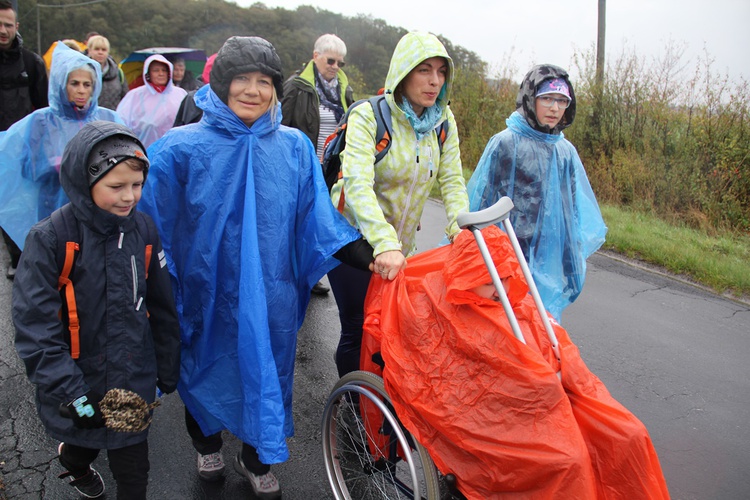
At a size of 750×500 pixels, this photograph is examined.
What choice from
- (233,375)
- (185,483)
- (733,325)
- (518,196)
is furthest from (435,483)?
(733,325)

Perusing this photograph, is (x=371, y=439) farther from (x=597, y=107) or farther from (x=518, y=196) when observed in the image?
(x=597, y=107)

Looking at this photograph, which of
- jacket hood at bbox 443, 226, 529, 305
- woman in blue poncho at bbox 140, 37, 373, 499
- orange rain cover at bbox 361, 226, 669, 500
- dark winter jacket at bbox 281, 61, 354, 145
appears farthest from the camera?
dark winter jacket at bbox 281, 61, 354, 145

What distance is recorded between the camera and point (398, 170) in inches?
114

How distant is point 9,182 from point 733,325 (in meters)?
5.65

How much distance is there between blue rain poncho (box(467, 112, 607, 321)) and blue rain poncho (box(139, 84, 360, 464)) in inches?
56.3

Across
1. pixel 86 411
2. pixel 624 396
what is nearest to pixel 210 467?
pixel 86 411

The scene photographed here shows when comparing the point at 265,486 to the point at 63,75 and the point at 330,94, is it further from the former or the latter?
the point at 330,94

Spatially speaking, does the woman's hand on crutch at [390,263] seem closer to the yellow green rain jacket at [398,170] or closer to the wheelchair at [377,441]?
the yellow green rain jacket at [398,170]

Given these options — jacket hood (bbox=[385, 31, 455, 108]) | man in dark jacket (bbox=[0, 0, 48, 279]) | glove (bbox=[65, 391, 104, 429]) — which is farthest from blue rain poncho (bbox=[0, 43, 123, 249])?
jacket hood (bbox=[385, 31, 455, 108])

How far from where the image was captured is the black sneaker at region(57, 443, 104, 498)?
2652mm

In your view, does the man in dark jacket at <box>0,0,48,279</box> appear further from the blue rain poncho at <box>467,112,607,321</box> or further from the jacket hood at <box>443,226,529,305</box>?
the jacket hood at <box>443,226,529,305</box>

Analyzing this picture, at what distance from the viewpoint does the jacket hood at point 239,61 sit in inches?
96.8

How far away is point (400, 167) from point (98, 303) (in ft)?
4.66

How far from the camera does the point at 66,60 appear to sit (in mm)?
3971
